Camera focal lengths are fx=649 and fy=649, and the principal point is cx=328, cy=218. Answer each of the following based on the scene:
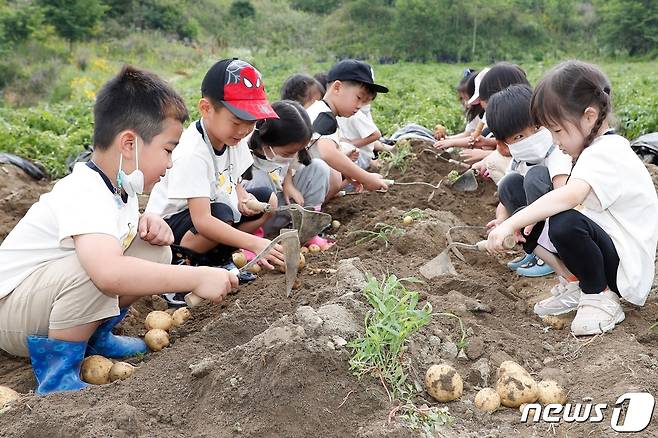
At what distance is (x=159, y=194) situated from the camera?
3752mm

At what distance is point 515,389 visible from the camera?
2.27 metres

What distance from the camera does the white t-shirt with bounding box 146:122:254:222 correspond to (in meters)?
3.47

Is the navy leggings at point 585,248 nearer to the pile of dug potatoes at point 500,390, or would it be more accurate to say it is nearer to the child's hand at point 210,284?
the pile of dug potatoes at point 500,390

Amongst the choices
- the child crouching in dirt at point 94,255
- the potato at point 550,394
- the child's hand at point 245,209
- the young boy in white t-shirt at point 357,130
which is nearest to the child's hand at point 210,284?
the child crouching in dirt at point 94,255

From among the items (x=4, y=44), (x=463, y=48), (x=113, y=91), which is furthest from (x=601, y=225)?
(x=463, y=48)

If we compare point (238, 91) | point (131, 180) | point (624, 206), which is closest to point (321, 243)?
point (238, 91)

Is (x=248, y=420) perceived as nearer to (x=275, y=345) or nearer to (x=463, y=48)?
(x=275, y=345)

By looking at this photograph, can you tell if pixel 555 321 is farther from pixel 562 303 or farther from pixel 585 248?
pixel 585 248

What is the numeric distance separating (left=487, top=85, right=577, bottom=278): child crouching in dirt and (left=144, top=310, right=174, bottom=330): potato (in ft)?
6.10

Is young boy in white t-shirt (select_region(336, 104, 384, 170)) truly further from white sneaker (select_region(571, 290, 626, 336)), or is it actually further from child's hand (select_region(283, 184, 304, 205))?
white sneaker (select_region(571, 290, 626, 336))

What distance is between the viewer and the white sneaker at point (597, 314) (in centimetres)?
288

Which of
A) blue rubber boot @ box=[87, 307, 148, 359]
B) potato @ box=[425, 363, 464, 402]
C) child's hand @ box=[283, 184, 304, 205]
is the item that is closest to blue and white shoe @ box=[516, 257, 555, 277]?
child's hand @ box=[283, 184, 304, 205]

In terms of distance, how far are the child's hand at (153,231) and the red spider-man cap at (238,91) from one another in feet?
2.50

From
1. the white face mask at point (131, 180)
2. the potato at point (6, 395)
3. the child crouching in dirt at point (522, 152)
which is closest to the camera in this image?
the potato at point (6, 395)
